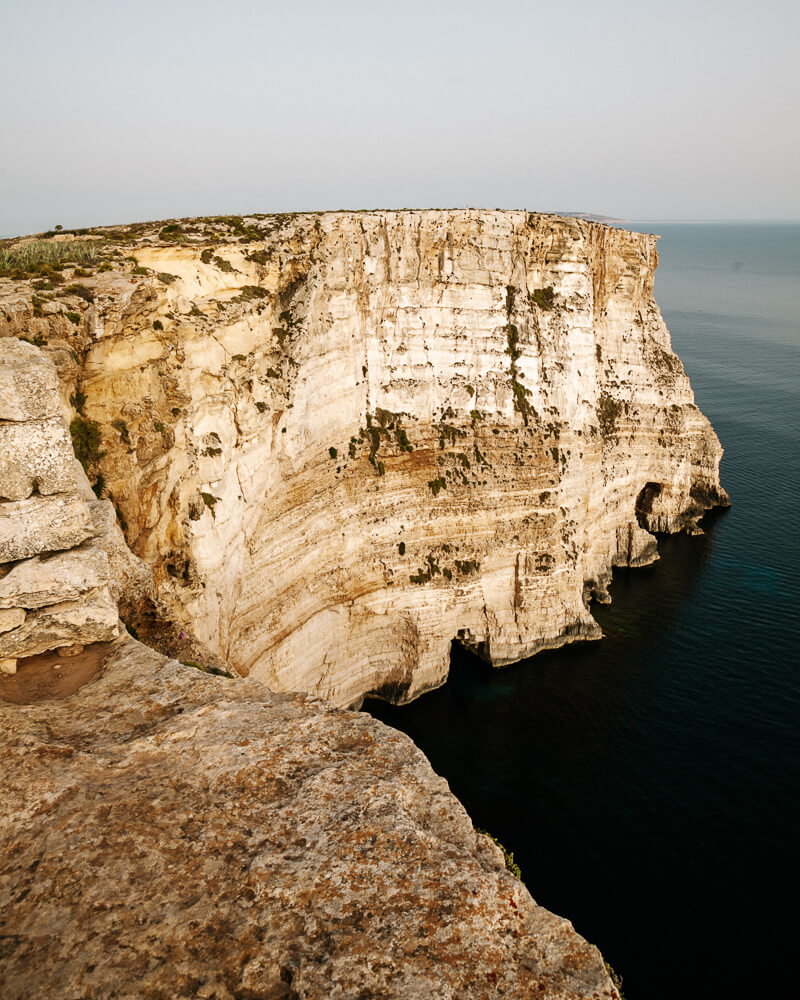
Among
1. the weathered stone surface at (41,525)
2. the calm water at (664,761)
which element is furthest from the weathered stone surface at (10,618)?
the calm water at (664,761)

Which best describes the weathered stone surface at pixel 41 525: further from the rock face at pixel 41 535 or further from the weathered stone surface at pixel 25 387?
the weathered stone surface at pixel 25 387

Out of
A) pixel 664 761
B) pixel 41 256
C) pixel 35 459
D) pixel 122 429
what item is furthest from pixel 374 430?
pixel 35 459

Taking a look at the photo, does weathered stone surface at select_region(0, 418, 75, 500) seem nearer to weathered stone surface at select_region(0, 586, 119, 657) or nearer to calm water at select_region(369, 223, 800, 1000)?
weathered stone surface at select_region(0, 586, 119, 657)

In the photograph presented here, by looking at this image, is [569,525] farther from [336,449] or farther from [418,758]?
[418,758]

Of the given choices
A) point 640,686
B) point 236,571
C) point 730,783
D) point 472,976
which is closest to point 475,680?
point 640,686

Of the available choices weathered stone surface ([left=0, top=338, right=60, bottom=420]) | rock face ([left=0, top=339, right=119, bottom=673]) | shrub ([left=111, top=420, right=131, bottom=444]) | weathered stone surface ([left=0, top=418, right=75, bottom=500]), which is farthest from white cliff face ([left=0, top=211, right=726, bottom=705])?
weathered stone surface ([left=0, top=418, right=75, bottom=500])
